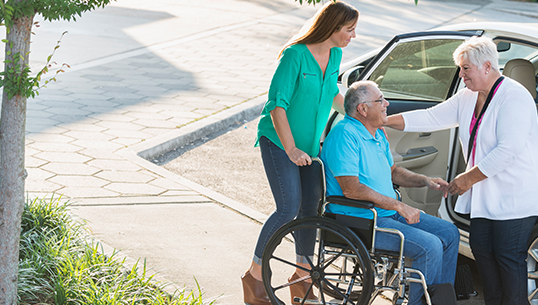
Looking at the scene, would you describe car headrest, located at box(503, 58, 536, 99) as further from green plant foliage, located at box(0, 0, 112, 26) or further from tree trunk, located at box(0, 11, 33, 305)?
tree trunk, located at box(0, 11, 33, 305)

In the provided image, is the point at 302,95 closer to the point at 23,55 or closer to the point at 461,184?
the point at 461,184

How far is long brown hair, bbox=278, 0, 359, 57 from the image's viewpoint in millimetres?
3117

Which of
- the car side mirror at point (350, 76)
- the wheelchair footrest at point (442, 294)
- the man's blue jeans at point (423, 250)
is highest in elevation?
the car side mirror at point (350, 76)

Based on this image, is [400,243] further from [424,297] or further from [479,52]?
[479,52]

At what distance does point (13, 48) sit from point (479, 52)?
227cm

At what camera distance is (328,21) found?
3145mm

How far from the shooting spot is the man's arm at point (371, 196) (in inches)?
123

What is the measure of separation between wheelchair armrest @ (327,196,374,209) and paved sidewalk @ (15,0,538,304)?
2.87ft

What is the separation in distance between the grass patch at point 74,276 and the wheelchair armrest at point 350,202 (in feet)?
2.81

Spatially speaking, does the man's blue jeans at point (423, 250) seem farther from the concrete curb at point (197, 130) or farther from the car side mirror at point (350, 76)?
the concrete curb at point (197, 130)

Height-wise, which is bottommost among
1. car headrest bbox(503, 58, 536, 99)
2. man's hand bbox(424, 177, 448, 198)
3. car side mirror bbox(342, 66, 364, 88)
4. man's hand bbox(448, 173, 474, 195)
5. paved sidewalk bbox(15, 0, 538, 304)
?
paved sidewalk bbox(15, 0, 538, 304)

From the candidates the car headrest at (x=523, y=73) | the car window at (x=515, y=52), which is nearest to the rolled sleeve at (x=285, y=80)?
the car headrest at (x=523, y=73)

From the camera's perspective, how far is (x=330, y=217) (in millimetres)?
3199

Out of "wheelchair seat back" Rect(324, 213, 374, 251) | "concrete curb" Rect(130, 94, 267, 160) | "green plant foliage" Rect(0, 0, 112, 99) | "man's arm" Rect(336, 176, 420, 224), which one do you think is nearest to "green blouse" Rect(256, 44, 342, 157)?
"man's arm" Rect(336, 176, 420, 224)
